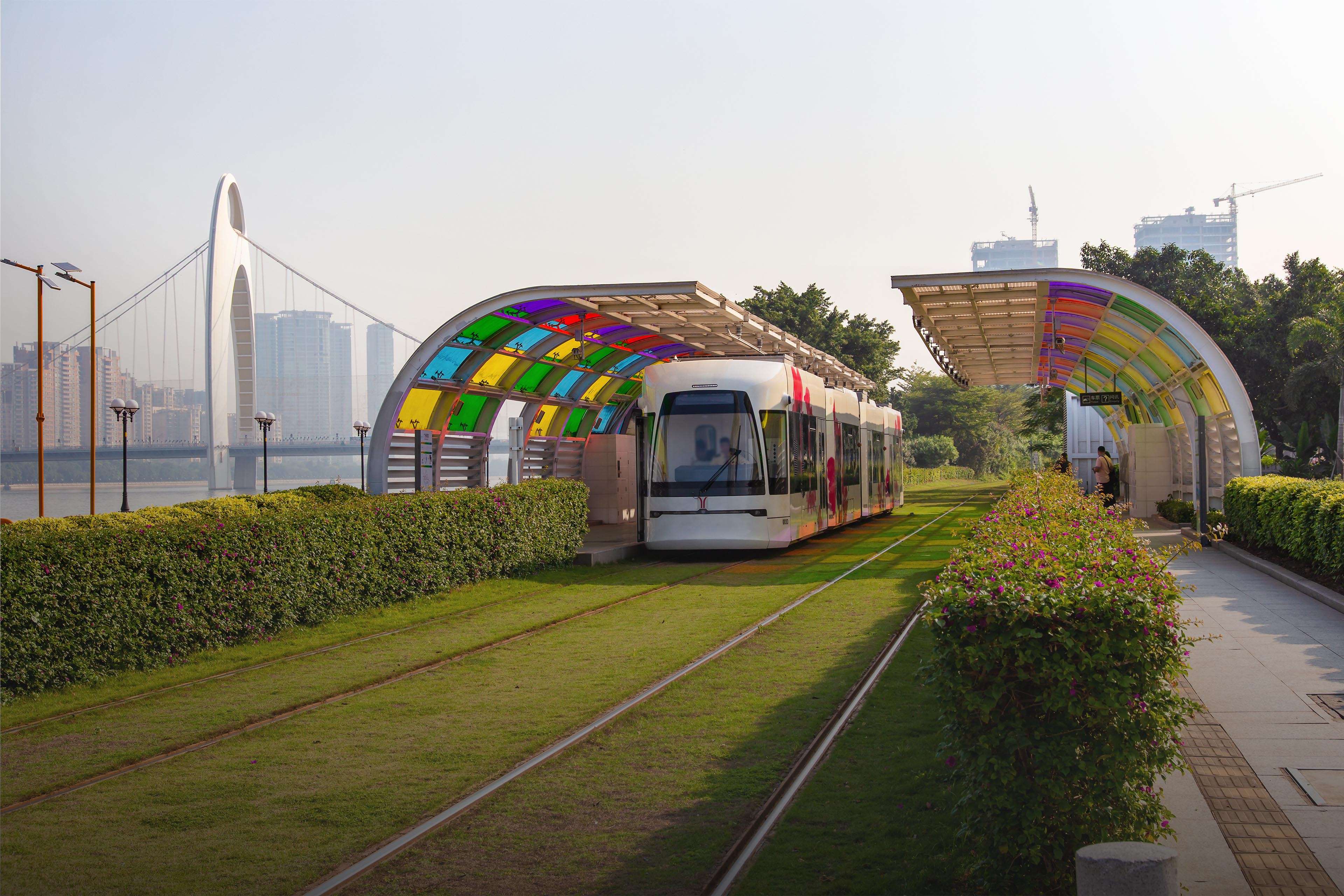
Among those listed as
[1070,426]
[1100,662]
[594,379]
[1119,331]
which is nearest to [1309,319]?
[1070,426]

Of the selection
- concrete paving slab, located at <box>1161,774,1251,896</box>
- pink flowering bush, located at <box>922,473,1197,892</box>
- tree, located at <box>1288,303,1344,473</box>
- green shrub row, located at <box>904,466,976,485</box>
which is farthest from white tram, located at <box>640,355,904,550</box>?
green shrub row, located at <box>904,466,976,485</box>

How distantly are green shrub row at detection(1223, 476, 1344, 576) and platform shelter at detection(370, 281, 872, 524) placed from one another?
803cm

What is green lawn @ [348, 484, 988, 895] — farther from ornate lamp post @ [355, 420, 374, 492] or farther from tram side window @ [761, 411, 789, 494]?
ornate lamp post @ [355, 420, 374, 492]

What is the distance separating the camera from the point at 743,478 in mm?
17875

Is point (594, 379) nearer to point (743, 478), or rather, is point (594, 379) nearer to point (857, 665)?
point (743, 478)

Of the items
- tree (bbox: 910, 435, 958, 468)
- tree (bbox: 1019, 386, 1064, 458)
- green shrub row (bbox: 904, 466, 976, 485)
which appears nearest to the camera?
tree (bbox: 1019, 386, 1064, 458)

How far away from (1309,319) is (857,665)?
34.0 m

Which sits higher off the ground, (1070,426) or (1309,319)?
(1309,319)

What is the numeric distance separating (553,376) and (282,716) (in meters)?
17.0

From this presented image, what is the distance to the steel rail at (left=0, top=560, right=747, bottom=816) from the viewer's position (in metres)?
6.05

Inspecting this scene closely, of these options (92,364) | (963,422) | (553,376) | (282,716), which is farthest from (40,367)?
(963,422)

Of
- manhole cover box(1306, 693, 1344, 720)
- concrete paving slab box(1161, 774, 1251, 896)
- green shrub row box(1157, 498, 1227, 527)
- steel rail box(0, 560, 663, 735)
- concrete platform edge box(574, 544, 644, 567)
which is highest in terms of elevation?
green shrub row box(1157, 498, 1227, 527)

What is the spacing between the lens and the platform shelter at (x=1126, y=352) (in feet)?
59.6

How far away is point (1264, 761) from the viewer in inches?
239
